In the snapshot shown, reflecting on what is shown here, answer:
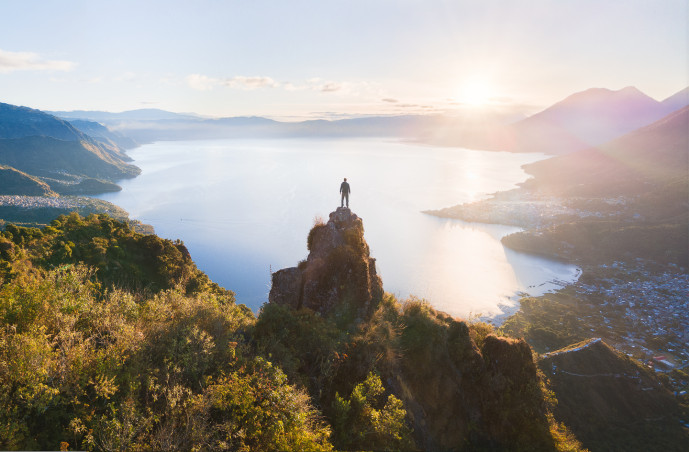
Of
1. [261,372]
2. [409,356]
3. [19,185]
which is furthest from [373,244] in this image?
[19,185]

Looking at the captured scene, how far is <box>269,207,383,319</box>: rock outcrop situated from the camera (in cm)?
1741

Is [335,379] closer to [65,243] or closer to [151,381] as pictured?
[151,381]

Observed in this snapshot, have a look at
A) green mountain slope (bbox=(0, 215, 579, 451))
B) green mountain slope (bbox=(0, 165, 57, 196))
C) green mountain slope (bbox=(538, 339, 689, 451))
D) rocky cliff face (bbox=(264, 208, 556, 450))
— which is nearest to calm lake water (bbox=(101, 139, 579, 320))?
green mountain slope (bbox=(0, 165, 57, 196))

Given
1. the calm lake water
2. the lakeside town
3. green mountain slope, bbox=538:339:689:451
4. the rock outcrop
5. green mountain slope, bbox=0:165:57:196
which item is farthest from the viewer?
green mountain slope, bbox=0:165:57:196

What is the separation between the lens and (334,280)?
1770 cm

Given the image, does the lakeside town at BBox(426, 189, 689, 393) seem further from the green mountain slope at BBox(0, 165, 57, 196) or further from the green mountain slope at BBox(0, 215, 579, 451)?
the green mountain slope at BBox(0, 165, 57, 196)

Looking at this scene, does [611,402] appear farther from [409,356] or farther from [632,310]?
[632,310]

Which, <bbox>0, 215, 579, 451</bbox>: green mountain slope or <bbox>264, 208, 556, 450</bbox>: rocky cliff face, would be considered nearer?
<bbox>0, 215, 579, 451</bbox>: green mountain slope

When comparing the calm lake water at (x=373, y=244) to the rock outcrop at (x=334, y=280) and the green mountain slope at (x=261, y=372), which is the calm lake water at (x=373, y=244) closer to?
the rock outcrop at (x=334, y=280)

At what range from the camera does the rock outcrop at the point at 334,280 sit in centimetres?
1741

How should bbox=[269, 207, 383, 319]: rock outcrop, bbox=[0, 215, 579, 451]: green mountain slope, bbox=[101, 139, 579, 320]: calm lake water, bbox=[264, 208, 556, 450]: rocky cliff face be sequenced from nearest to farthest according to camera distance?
bbox=[0, 215, 579, 451]: green mountain slope → bbox=[264, 208, 556, 450]: rocky cliff face → bbox=[269, 207, 383, 319]: rock outcrop → bbox=[101, 139, 579, 320]: calm lake water

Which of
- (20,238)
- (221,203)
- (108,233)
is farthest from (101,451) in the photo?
(221,203)

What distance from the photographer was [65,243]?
26.6 metres

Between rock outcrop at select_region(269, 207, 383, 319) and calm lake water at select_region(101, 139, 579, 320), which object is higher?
rock outcrop at select_region(269, 207, 383, 319)
